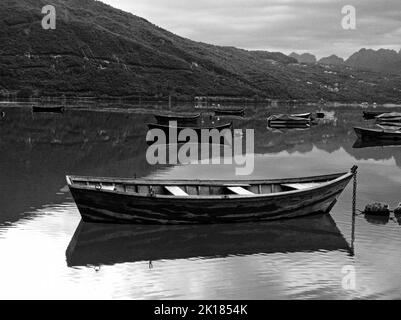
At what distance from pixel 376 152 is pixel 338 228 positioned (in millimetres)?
35698

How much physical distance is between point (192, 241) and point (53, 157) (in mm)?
28788

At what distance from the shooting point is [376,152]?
58.7 m

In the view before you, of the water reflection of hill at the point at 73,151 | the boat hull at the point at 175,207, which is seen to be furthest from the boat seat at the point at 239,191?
the water reflection of hill at the point at 73,151

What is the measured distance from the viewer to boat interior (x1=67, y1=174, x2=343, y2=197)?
25.6 metres

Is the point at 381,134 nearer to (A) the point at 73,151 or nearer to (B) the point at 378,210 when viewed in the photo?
(A) the point at 73,151

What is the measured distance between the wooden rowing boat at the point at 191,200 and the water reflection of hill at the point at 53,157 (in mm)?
4926

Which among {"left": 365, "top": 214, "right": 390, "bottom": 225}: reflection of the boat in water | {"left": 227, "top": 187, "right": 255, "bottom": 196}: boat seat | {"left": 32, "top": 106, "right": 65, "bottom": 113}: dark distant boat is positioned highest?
{"left": 32, "top": 106, "right": 65, "bottom": 113}: dark distant boat

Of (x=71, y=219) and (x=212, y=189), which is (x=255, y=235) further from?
(x=71, y=219)

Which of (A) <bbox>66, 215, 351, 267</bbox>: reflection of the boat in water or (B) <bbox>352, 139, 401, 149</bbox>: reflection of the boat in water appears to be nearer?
(A) <bbox>66, 215, 351, 267</bbox>: reflection of the boat in water

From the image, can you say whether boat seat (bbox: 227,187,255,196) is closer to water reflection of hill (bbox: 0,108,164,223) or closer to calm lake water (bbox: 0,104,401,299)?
calm lake water (bbox: 0,104,401,299)

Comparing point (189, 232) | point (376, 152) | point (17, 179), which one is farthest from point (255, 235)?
point (376, 152)

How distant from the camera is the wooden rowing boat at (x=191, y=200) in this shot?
23688 millimetres

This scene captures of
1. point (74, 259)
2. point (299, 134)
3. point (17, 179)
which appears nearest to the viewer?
point (74, 259)

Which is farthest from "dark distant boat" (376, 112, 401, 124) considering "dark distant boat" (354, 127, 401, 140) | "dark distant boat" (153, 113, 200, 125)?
"dark distant boat" (153, 113, 200, 125)
